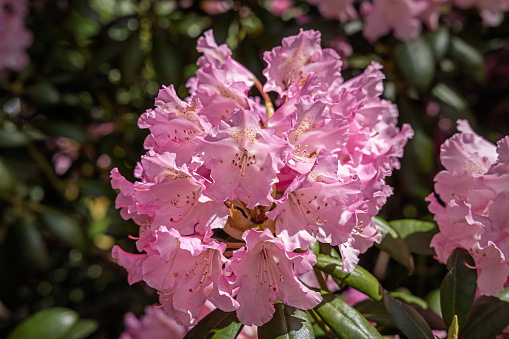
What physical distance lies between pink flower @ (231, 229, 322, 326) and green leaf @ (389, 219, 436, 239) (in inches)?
12.1

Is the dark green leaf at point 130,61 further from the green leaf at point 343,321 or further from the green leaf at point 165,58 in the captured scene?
the green leaf at point 343,321

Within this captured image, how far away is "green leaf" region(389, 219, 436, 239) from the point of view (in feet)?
3.05

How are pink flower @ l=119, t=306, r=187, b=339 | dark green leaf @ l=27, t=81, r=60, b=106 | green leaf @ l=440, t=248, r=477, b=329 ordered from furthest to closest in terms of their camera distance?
dark green leaf @ l=27, t=81, r=60, b=106 → pink flower @ l=119, t=306, r=187, b=339 → green leaf @ l=440, t=248, r=477, b=329

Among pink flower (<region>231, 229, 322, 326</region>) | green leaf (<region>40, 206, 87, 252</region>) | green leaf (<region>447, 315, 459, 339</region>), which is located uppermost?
pink flower (<region>231, 229, 322, 326</region>)

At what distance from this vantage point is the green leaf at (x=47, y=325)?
4.14 ft

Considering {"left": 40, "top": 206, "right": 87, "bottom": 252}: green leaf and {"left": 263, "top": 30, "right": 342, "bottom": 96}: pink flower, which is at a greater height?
{"left": 263, "top": 30, "right": 342, "bottom": 96}: pink flower

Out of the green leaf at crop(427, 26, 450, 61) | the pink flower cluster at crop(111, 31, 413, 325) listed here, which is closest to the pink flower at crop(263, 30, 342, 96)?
the pink flower cluster at crop(111, 31, 413, 325)

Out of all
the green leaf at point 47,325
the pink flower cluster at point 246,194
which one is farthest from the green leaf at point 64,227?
the pink flower cluster at point 246,194

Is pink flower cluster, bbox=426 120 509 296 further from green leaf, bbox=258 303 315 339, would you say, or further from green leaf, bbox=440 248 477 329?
green leaf, bbox=258 303 315 339

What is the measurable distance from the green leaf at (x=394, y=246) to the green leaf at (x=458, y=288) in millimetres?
75

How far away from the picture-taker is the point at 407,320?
0.77 metres

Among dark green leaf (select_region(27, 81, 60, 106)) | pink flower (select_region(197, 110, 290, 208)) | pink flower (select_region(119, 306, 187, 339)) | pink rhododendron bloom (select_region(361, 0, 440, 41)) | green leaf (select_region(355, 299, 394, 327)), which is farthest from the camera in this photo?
dark green leaf (select_region(27, 81, 60, 106))

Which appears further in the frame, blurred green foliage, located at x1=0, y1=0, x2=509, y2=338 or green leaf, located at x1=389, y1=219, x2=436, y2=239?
blurred green foliage, located at x1=0, y1=0, x2=509, y2=338

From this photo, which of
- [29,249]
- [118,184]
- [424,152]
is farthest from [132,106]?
[118,184]
